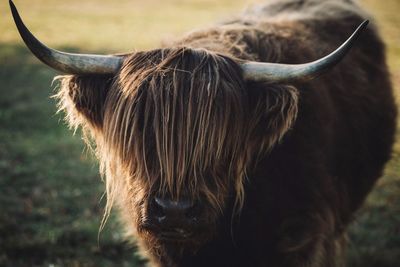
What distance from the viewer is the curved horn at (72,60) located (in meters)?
2.50

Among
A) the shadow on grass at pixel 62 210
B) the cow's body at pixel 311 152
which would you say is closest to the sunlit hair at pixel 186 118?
the cow's body at pixel 311 152

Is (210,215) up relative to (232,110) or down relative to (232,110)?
down

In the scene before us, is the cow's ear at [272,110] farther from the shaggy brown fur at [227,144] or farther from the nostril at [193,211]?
the nostril at [193,211]

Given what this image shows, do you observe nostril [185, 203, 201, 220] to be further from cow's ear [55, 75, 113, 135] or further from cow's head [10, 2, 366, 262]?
cow's ear [55, 75, 113, 135]

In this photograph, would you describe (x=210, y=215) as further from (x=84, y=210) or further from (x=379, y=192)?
(x=379, y=192)

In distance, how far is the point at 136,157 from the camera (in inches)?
101

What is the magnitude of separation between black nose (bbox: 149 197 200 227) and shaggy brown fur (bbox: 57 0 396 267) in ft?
0.19

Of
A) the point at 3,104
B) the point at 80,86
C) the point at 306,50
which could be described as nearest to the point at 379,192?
the point at 306,50

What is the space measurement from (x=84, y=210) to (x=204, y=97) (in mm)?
3201

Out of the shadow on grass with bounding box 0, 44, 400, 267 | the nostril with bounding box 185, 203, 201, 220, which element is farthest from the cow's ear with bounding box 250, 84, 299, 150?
the shadow on grass with bounding box 0, 44, 400, 267

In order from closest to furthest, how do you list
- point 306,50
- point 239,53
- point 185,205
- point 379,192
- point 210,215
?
point 185,205
point 210,215
point 239,53
point 306,50
point 379,192

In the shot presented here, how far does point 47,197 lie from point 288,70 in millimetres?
3790

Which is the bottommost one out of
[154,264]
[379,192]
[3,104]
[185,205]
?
[379,192]

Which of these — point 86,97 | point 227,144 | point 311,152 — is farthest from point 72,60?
point 311,152
